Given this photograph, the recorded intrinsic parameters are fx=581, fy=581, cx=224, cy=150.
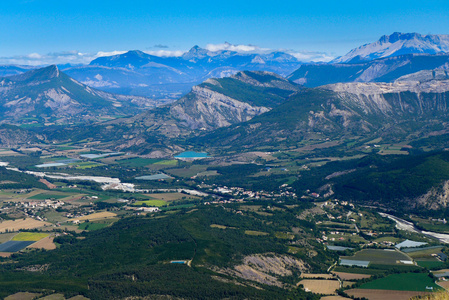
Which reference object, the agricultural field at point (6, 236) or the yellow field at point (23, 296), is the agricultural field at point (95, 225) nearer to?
the agricultural field at point (6, 236)

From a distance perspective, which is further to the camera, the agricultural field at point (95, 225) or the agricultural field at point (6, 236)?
the agricultural field at point (95, 225)

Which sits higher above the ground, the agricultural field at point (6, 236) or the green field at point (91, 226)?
the agricultural field at point (6, 236)

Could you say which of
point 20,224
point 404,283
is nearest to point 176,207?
point 20,224

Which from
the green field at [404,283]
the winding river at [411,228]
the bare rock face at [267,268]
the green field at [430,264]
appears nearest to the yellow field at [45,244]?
the bare rock face at [267,268]

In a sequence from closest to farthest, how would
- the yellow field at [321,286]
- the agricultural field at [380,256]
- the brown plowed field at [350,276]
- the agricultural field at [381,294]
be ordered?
the agricultural field at [381,294]
the yellow field at [321,286]
the brown plowed field at [350,276]
the agricultural field at [380,256]

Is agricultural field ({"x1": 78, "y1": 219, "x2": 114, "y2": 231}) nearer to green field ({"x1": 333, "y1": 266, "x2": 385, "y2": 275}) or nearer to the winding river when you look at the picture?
green field ({"x1": 333, "y1": 266, "x2": 385, "y2": 275})

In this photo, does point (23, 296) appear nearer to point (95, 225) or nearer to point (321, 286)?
point (321, 286)

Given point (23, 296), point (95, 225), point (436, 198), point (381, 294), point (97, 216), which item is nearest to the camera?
point (23, 296)
